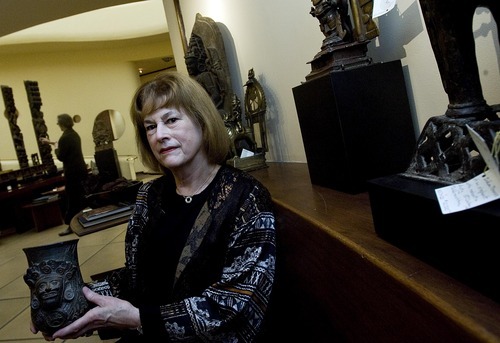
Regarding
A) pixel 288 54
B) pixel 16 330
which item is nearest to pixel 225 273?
pixel 288 54

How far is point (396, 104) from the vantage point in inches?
49.3

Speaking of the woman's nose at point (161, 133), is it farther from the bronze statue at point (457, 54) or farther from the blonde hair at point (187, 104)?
the bronze statue at point (457, 54)

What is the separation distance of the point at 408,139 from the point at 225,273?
727mm

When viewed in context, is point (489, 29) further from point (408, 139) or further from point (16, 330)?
point (16, 330)

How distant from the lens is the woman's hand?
1102mm

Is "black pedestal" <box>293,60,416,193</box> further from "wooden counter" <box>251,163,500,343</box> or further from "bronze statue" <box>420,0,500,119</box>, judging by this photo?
"bronze statue" <box>420,0,500,119</box>

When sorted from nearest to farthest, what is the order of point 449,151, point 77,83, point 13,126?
point 449,151 → point 13,126 → point 77,83

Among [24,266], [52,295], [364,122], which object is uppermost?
[364,122]

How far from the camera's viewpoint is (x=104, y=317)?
1.12 meters

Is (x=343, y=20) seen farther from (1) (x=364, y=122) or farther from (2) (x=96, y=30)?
(2) (x=96, y=30)

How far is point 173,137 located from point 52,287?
1.89 ft

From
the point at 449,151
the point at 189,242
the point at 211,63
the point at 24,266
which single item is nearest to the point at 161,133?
the point at 189,242

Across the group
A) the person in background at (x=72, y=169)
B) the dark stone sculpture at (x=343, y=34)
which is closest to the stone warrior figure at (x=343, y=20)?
the dark stone sculpture at (x=343, y=34)

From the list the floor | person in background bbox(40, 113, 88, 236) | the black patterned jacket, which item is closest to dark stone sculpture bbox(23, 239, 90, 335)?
the black patterned jacket
